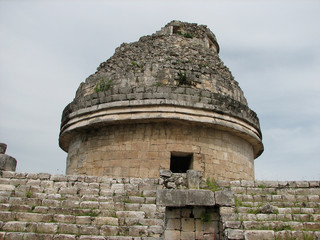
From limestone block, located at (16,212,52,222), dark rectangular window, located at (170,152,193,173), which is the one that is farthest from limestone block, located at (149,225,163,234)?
dark rectangular window, located at (170,152,193,173)

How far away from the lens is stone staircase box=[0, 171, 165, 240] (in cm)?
576

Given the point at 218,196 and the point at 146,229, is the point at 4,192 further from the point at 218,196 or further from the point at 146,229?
the point at 218,196

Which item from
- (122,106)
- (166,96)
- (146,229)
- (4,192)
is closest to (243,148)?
(166,96)

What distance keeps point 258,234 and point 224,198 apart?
0.98m

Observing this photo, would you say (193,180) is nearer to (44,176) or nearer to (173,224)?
(173,224)

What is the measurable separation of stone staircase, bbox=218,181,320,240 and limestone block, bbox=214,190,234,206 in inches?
4.0

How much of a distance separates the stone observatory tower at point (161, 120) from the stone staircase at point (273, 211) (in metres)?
2.29

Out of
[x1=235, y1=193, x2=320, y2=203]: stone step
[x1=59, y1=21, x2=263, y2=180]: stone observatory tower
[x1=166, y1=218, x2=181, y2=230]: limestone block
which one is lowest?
[x1=166, y1=218, x2=181, y2=230]: limestone block

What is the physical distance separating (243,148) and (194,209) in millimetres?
4849

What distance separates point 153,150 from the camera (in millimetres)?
9211

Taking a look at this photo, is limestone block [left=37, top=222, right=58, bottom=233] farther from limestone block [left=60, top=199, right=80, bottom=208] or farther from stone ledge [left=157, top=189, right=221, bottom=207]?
stone ledge [left=157, top=189, right=221, bottom=207]

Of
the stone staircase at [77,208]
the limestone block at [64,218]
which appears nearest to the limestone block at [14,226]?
the stone staircase at [77,208]

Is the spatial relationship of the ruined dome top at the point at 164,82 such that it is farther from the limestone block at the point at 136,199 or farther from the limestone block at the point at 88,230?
the limestone block at the point at 88,230

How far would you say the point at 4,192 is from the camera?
22.0 ft
